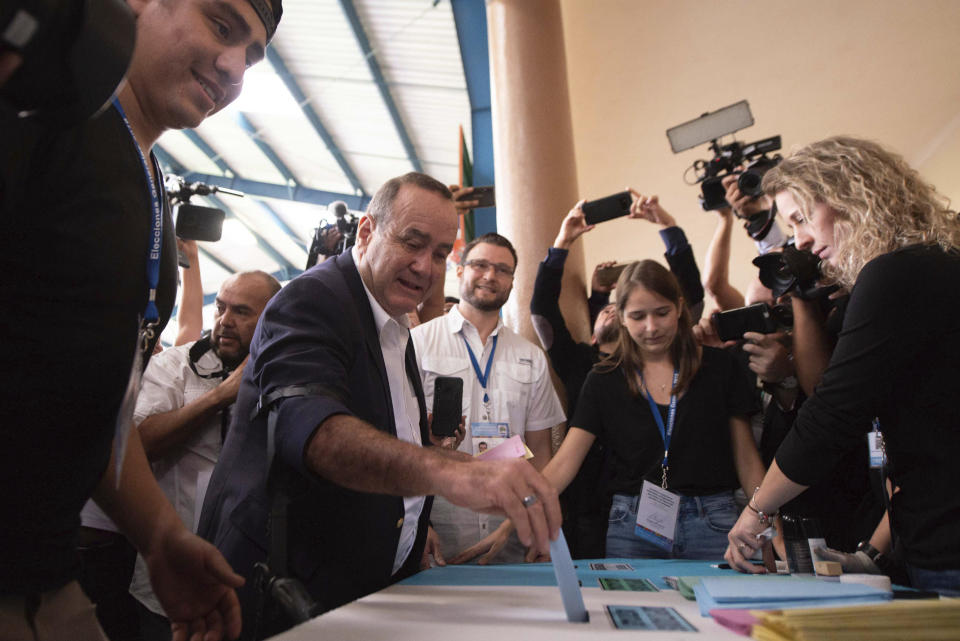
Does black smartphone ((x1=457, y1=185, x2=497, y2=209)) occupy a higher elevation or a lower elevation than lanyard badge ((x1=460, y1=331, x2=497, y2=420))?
higher

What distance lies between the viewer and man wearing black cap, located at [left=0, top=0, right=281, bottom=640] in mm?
645

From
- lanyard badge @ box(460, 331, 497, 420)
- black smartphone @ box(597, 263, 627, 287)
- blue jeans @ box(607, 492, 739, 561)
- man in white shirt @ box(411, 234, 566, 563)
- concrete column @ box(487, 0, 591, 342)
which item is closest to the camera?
blue jeans @ box(607, 492, 739, 561)

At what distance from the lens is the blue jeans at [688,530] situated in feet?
6.15

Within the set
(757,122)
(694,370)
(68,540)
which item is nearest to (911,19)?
(757,122)

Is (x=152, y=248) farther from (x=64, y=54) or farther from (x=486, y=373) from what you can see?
(x=486, y=373)

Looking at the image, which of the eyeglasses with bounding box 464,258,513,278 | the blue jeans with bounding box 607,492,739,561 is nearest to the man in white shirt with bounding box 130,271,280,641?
the eyeglasses with bounding box 464,258,513,278

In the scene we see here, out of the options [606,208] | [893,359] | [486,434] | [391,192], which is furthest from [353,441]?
[606,208]

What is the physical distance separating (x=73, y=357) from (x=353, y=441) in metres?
0.40

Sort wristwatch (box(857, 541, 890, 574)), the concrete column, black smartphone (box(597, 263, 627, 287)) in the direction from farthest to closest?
1. the concrete column
2. black smartphone (box(597, 263, 627, 287))
3. wristwatch (box(857, 541, 890, 574))

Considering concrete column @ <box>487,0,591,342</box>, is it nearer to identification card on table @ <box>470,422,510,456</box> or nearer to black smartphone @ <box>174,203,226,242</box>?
identification card on table @ <box>470,422,510,456</box>

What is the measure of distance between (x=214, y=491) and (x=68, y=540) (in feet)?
1.58

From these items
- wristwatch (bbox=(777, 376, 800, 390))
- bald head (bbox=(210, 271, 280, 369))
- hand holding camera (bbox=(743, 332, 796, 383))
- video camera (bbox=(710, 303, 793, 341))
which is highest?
bald head (bbox=(210, 271, 280, 369))

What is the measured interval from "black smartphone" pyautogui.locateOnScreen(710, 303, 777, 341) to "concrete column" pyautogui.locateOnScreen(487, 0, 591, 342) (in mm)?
1081

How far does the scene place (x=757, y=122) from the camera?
15.5 feet
